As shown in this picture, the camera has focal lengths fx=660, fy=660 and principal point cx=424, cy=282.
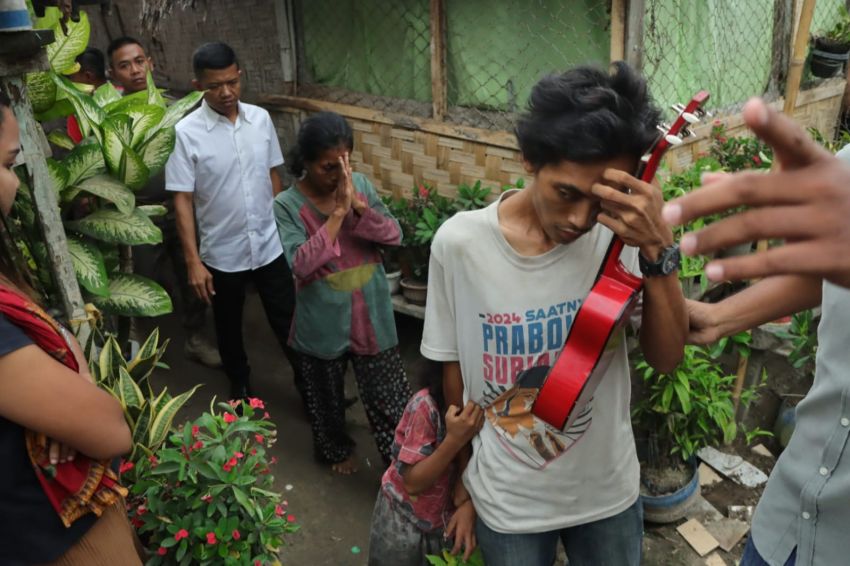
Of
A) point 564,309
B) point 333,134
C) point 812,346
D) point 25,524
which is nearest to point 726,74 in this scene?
point 812,346

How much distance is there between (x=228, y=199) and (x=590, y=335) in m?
2.94

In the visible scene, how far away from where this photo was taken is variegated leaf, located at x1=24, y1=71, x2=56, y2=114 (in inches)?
100

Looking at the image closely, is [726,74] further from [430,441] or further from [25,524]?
[25,524]

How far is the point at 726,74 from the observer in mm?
4539

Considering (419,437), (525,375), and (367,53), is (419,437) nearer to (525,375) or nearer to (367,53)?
(525,375)

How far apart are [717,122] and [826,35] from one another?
159 centimetres

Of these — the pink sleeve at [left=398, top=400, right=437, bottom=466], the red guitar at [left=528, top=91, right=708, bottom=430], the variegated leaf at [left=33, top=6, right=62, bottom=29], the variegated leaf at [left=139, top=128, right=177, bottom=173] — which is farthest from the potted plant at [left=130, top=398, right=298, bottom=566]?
the variegated leaf at [left=33, top=6, right=62, bottom=29]

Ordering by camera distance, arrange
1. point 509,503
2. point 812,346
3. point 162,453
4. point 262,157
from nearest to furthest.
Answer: point 509,503, point 162,453, point 812,346, point 262,157

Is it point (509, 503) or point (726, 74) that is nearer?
point (509, 503)

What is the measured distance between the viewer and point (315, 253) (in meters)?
2.95

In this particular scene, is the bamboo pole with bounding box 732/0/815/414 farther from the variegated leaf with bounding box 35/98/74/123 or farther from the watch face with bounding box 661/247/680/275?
the variegated leaf with bounding box 35/98/74/123

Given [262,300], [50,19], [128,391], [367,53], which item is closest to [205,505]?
[128,391]

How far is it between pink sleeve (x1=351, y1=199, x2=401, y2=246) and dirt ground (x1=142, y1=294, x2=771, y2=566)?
141 cm

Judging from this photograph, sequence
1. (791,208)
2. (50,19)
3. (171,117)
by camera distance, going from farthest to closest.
Result: (171,117), (50,19), (791,208)
